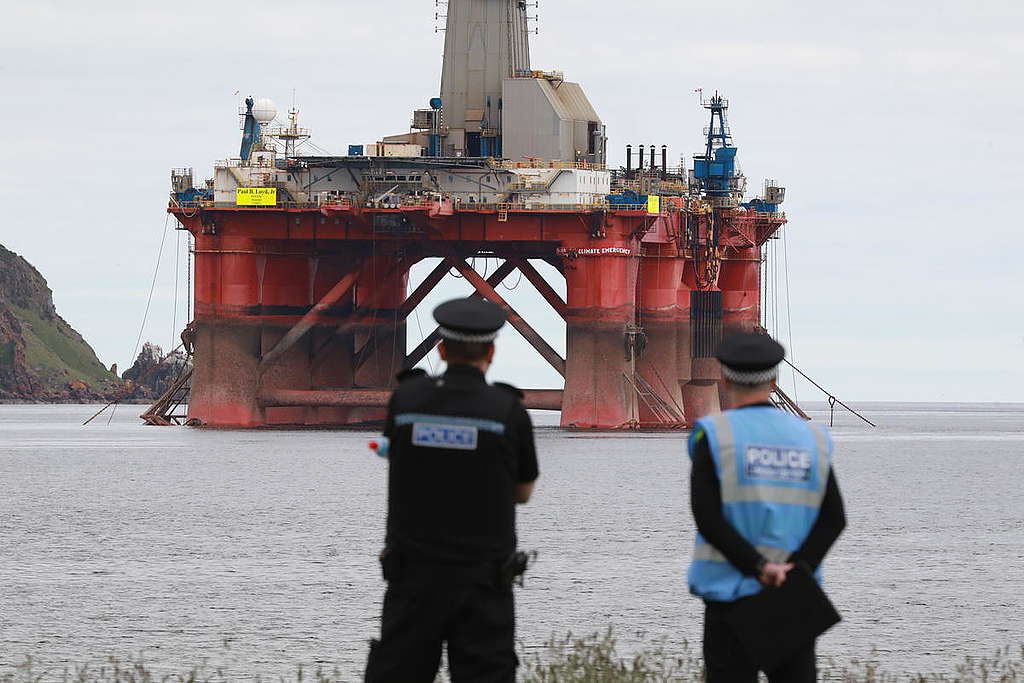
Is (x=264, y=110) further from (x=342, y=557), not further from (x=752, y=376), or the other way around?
(x=752, y=376)

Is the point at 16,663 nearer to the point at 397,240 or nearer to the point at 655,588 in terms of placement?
the point at 655,588

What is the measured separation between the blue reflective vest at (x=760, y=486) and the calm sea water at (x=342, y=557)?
9.48m

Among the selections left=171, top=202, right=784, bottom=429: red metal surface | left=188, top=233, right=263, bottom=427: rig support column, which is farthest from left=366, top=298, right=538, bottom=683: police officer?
left=188, top=233, right=263, bottom=427: rig support column

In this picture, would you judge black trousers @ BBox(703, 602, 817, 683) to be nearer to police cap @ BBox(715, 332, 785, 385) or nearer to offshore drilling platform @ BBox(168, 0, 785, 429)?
police cap @ BBox(715, 332, 785, 385)

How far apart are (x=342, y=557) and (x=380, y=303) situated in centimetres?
3824

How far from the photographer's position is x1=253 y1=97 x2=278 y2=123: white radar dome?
6806 cm

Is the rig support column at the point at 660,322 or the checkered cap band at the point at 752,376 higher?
the rig support column at the point at 660,322

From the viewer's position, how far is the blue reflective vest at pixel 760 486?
8.87 meters

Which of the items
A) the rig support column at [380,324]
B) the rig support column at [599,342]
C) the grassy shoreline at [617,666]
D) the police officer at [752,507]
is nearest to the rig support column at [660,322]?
the rig support column at [599,342]

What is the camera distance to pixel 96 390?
571ft

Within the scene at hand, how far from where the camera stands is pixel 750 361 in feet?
29.6

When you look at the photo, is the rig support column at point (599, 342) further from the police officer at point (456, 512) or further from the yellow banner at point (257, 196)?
the police officer at point (456, 512)

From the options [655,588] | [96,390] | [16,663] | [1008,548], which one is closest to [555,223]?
[1008,548]

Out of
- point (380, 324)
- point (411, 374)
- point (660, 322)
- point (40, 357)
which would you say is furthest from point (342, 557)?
point (40, 357)
